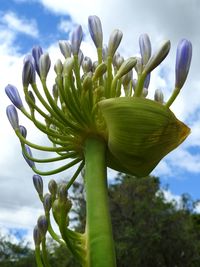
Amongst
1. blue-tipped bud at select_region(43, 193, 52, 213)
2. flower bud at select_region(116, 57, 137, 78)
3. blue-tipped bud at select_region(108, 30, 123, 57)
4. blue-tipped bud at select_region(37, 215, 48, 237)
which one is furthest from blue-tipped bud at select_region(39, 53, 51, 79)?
blue-tipped bud at select_region(37, 215, 48, 237)

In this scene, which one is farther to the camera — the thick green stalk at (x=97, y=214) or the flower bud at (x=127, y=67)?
the flower bud at (x=127, y=67)

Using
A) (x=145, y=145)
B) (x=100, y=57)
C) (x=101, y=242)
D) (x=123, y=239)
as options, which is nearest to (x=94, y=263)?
(x=101, y=242)

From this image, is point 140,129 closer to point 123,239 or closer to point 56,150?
point 56,150

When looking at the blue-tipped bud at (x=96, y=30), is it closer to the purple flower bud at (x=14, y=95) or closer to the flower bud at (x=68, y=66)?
the flower bud at (x=68, y=66)

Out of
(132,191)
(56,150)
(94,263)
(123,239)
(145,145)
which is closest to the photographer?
(94,263)

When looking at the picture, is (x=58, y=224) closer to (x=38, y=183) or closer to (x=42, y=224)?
(x=42, y=224)

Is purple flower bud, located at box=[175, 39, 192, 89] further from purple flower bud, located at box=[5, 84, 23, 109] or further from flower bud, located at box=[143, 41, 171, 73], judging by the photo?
purple flower bud, located at box=[5, 84, 23, 109]

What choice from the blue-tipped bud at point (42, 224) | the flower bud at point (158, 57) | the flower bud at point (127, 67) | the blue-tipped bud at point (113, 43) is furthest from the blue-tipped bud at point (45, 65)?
the blue-tipped bud at point (42, 224)
